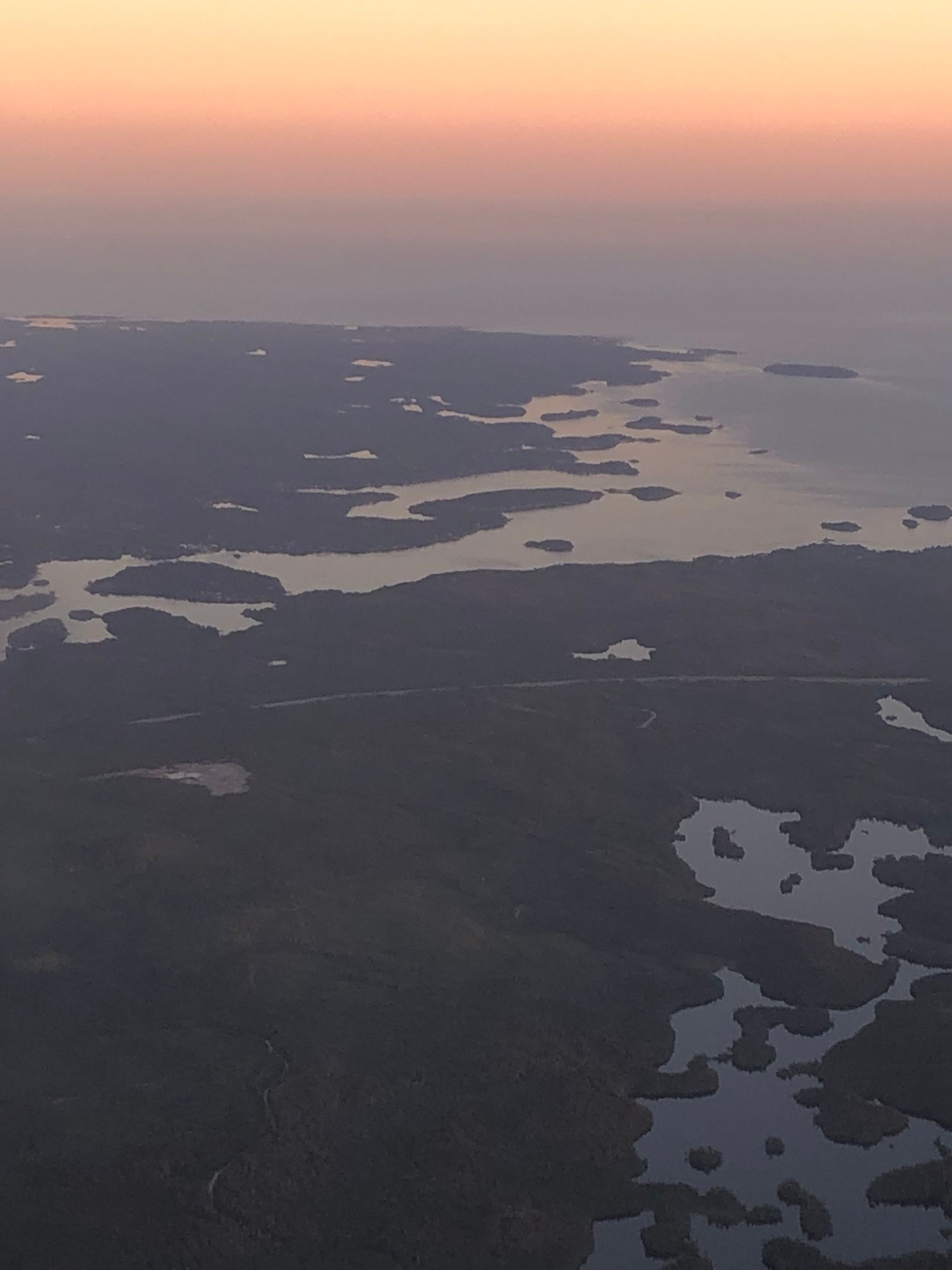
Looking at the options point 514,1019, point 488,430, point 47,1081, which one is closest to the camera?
point 47,1081

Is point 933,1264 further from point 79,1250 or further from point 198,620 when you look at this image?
point 198,620

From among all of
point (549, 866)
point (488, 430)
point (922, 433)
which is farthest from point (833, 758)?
point (922, 433)

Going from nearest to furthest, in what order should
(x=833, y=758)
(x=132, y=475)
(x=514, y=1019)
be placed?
(x=514, y=1019) < (x=833, y=758) < (x=132, y=475)

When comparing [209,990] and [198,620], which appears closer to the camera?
[209,990]

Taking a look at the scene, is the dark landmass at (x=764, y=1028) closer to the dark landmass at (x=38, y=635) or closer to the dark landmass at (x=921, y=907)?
the dark landmass at (x=921, y=907)

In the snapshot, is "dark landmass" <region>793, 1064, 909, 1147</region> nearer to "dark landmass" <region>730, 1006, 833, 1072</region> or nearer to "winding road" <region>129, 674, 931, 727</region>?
"dark landmass" <region>730, 1006, 833, 1072</region>

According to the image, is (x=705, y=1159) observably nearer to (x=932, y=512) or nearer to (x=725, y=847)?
(x=725, y=847)
